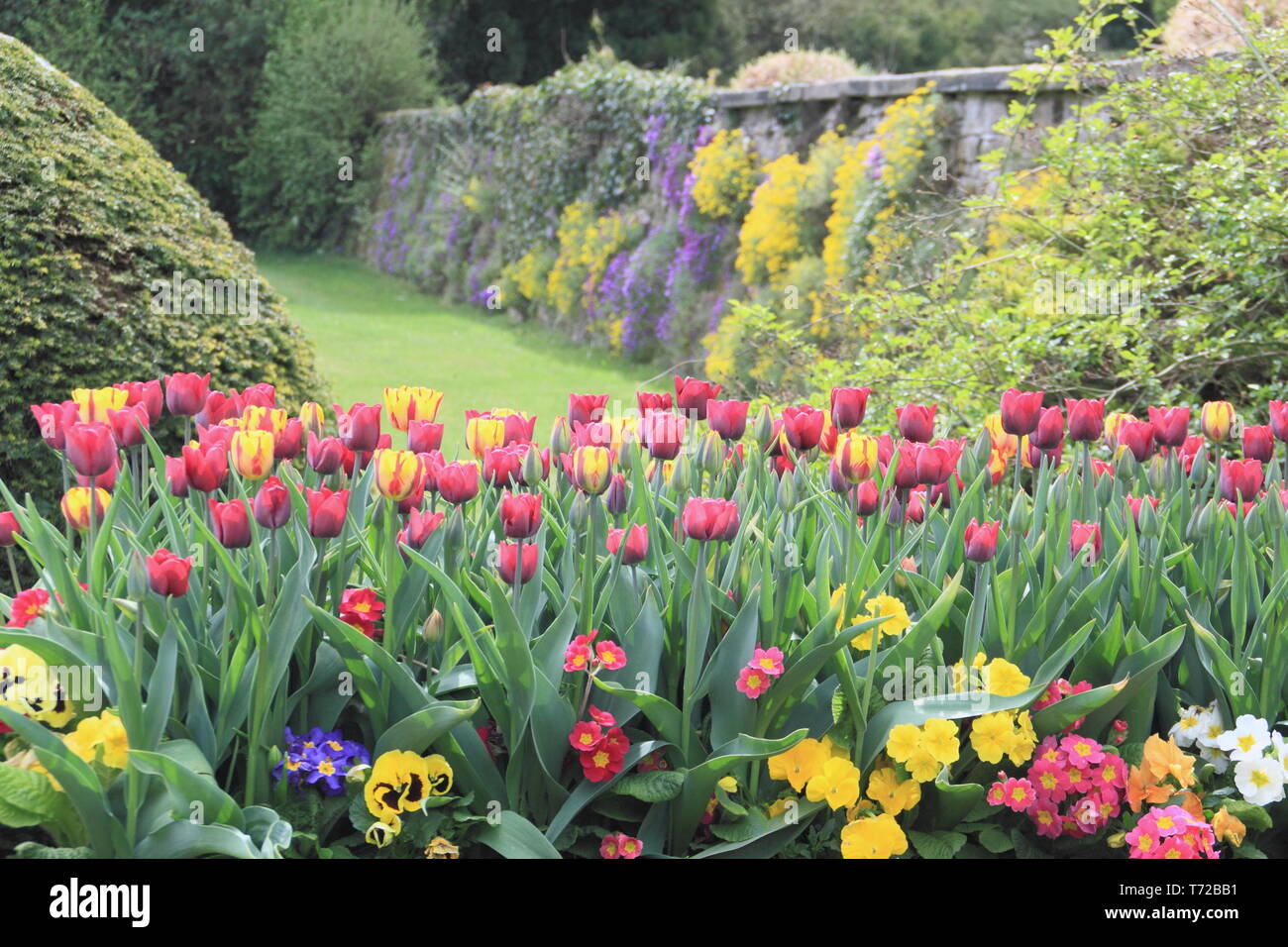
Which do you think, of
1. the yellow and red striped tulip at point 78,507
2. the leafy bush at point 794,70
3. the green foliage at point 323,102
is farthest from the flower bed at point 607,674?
the green foliage at point 323,102

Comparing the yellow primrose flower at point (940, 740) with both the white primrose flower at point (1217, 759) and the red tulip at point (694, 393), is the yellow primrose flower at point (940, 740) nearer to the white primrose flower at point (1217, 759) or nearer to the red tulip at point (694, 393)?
the white primrose flower at point (1217, 759)

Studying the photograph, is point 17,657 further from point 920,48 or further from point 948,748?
point 920,48

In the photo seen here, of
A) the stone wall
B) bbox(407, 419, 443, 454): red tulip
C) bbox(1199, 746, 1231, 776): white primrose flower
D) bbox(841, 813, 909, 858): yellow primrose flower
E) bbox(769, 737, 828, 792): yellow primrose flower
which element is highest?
the stone wall

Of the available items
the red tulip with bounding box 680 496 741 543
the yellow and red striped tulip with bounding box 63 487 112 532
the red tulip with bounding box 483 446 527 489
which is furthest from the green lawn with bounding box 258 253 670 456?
the red tulip with bounding box 680 496 741 543

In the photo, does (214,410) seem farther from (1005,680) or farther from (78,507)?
(1005,680)

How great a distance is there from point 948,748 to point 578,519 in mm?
695

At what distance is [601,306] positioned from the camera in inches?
447

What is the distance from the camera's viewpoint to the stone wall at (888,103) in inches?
302

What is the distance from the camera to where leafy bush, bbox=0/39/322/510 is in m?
3.82

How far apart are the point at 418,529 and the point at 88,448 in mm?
516

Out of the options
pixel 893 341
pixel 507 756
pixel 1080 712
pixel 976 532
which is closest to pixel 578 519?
pixel 507 756

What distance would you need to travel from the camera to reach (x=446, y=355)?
10.7 metres

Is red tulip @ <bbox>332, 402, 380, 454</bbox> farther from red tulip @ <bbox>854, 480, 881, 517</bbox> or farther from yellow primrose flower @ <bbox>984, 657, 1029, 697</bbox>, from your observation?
yellow primrose flower @ <bbox>984, 657, 1029, 697</bbox>

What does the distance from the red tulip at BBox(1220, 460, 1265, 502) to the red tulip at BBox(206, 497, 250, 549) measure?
5.70ft
